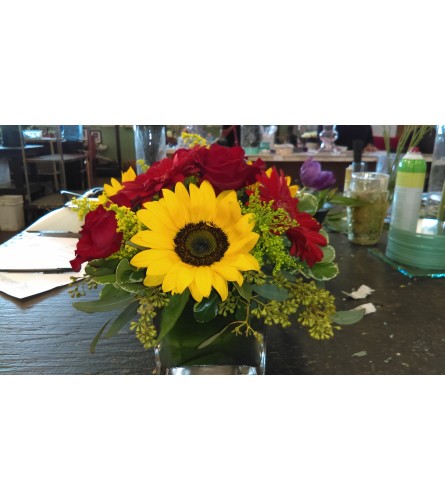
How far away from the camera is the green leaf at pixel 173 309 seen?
416 mm

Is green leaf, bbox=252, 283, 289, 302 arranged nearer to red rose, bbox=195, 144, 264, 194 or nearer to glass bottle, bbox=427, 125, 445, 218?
red rose, bbox=195, 144, 264, 194

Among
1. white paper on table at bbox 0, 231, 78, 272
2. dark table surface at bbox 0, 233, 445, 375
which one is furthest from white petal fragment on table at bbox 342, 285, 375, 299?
white paper on table at bbox 0, 231, 78, 272

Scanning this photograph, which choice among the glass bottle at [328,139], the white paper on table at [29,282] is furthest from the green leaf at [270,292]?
the glass bottle at [328,139]

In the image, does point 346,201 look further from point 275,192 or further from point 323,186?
point 275,192

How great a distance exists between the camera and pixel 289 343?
2.17ft

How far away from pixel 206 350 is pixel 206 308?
0.08 meters

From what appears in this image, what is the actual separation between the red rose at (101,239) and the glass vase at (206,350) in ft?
0.35

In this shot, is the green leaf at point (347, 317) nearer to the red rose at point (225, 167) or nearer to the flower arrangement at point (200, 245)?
the flower arrangement at point (200, 245)

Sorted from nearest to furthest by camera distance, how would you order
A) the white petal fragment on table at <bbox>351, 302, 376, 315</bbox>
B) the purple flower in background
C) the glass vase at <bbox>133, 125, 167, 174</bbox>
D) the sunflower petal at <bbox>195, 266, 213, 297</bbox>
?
the sunflower petal at <bbox>195, 266, 213, 297</bbox>
the white petal fragment on table at <bbox>351, 302, 376, 315</bbox>
the purple flower in background
the glass vase at <bbox>133, 125, 167, 174</bbox>

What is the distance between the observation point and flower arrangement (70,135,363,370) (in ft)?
1.31


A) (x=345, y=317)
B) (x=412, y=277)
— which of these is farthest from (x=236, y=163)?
(x=412, y=277)

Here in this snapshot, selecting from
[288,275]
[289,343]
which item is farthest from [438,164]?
[288,275]

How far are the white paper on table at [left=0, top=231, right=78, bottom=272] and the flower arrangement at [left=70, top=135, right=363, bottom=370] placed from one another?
561mm
